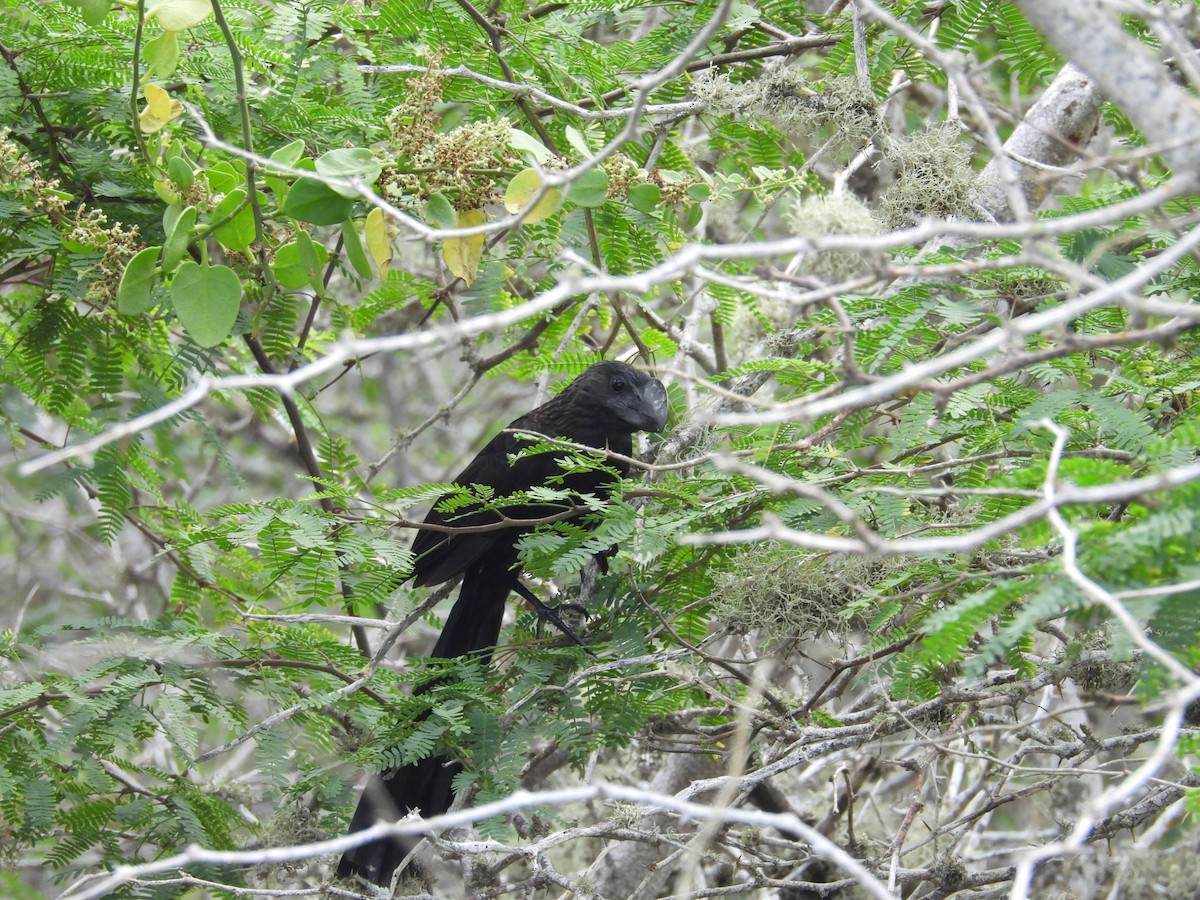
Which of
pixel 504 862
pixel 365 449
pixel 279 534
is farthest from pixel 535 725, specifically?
pixel 365 449

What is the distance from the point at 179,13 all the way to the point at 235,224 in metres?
0.50

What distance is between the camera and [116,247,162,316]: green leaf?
8.96ft

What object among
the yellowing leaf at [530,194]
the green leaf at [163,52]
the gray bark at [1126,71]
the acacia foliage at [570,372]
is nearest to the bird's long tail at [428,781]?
the acacia foliage at [570,372]

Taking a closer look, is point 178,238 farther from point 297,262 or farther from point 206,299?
point 297,262

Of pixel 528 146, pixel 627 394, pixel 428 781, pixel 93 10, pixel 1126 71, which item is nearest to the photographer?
pixel 1126 71

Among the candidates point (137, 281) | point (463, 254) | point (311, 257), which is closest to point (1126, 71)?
point (463, 254)

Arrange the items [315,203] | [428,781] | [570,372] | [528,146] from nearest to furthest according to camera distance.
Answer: [528,146] → [315,203] → [428,781] → [570,372]

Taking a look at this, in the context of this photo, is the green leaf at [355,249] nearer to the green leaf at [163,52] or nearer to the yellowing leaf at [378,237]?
the yellowing leaf at [378,237]

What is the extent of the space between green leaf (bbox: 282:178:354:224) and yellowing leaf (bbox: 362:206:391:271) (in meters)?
0.06

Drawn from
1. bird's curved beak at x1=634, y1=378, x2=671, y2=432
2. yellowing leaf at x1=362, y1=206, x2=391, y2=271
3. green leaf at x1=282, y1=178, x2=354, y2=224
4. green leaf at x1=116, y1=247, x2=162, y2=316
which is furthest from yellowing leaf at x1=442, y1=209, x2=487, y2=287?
bird's curved beak at x1=634, y1=378, x2=671, y2=432

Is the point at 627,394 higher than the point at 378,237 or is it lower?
lower

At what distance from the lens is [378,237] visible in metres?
2.71

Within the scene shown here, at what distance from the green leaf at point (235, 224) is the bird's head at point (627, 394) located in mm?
1385

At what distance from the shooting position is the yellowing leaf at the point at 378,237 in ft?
8.86
